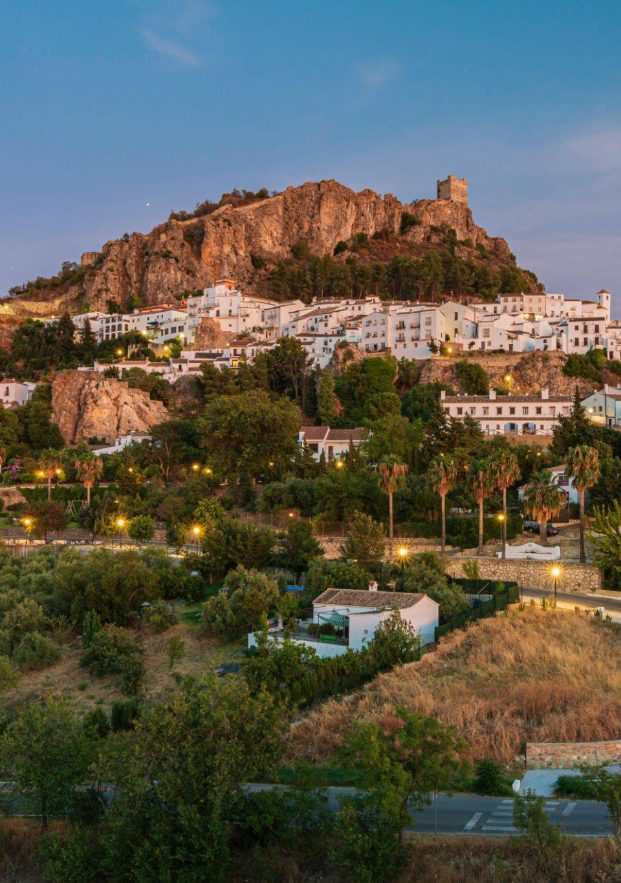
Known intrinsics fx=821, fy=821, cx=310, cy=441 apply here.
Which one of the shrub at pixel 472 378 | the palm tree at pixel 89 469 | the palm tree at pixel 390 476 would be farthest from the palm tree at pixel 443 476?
the shrub at pixel 472 378

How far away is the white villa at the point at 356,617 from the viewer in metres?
30.8

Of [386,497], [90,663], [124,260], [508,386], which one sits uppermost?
[124,260]

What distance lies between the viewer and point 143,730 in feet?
59.0

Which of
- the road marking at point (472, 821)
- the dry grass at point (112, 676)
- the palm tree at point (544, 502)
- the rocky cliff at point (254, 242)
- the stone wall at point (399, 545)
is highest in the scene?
the rocky cliff at point (254, 242)

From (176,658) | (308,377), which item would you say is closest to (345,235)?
(308,377)

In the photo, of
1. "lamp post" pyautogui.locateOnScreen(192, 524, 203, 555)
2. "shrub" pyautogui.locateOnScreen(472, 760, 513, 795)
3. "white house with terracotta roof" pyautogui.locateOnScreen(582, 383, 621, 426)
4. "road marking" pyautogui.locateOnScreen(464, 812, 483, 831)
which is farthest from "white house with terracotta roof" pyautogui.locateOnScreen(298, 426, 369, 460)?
"road marking" pyautogui.locateOnScreen(464, 812, 483, 831)

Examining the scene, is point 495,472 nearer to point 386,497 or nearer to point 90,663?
point 386,497

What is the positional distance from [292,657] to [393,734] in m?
10.2

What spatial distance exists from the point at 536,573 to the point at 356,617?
1178cm

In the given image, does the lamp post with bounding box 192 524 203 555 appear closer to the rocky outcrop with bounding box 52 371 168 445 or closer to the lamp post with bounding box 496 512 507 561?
the lamp post with bounding box 496 512 507 561

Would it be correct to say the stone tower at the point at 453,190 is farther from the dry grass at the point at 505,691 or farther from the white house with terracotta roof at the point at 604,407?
the dry grass at the point at 505,691

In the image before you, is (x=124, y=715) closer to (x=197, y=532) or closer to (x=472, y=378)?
(x=197, y=532)

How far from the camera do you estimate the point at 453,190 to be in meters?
166

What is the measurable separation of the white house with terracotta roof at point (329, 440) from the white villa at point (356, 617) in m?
32.9
